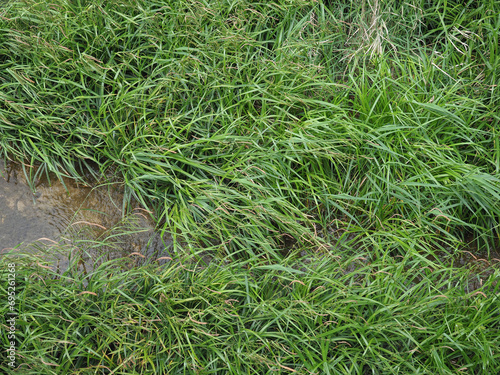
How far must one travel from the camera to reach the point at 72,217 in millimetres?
2582

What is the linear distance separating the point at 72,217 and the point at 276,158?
122 centimetres

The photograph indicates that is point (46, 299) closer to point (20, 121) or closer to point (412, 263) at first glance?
point (20, 121)

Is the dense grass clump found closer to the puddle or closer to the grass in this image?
the grass

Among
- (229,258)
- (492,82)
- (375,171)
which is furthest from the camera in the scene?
(492,82)

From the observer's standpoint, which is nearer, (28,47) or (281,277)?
(281,277)

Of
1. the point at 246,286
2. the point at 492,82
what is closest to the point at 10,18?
the point at 246,286

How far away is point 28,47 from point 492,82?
2918 millimetres

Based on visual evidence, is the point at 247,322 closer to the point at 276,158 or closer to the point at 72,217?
the point at 276,158

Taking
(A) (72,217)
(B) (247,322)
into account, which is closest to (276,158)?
(B) (247,322)

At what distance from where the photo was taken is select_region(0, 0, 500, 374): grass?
7.35 ft

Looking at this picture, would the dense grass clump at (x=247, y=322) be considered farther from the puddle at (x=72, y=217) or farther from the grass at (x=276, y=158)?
the puddle at (x=72, y=217)

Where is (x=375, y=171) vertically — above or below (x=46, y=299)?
above

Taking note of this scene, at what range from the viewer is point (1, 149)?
2.65 m

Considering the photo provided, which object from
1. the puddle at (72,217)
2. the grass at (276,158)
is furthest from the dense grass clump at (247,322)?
the puddle at (72,217)
